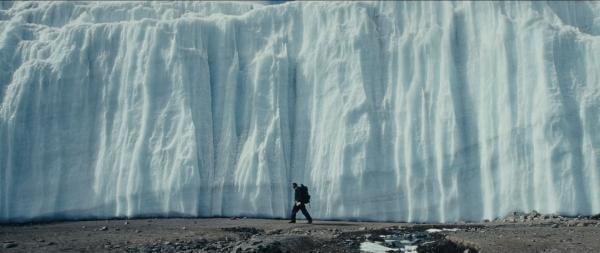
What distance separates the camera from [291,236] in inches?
577

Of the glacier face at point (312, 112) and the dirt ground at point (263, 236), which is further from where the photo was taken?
the glacier face at point (312, 112)

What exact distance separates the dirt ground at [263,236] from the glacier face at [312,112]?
2544 mm

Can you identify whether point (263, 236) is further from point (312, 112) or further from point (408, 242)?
point (312, 112)

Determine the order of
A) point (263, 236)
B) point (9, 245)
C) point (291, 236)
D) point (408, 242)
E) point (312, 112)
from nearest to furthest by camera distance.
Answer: point (9, 245), point (291, 236), point (263, 236), point (408, 242), point (312, 112)

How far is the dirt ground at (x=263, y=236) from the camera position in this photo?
13.8 metres

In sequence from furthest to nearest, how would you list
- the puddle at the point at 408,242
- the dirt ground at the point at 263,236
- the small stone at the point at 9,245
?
the puddle at the point at 408,242
the small stone at the point at 9,245
the dirt ground at the point at 263,236

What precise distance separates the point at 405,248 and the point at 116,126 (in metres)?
12.7

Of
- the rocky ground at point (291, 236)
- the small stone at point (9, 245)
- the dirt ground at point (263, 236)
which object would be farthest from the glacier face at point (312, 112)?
the small stone at point (9, 245)

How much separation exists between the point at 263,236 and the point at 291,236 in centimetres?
64

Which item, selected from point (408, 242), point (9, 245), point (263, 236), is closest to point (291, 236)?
point (263, 236)

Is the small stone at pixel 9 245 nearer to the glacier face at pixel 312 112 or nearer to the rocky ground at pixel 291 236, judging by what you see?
the rocky ground at pixel 291 236

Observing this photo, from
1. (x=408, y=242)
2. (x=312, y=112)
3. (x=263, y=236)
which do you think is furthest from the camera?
(x=312, y=112)

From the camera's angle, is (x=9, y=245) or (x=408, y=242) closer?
(x=9, y=245)

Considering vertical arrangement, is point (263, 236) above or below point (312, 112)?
below
